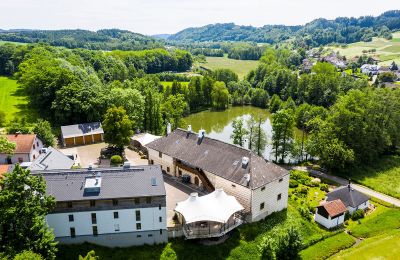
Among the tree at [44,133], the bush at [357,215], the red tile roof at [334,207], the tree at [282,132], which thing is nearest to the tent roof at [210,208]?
the red tile roof at [334,207]

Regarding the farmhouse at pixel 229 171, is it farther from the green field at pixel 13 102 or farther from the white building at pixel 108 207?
the green field at pixel 13 102

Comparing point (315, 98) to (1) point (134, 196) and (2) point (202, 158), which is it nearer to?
(2) point (202, 158)

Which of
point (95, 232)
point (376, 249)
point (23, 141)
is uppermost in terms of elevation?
point (23, 141)

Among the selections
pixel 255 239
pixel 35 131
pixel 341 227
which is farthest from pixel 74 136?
pixel 341 227

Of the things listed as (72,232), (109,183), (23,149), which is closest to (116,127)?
(23,149)

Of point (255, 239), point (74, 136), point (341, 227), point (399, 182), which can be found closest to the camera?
point (255, 239)

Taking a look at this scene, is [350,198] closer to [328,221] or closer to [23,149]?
[328,221]

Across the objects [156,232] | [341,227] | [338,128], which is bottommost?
[341,227]
